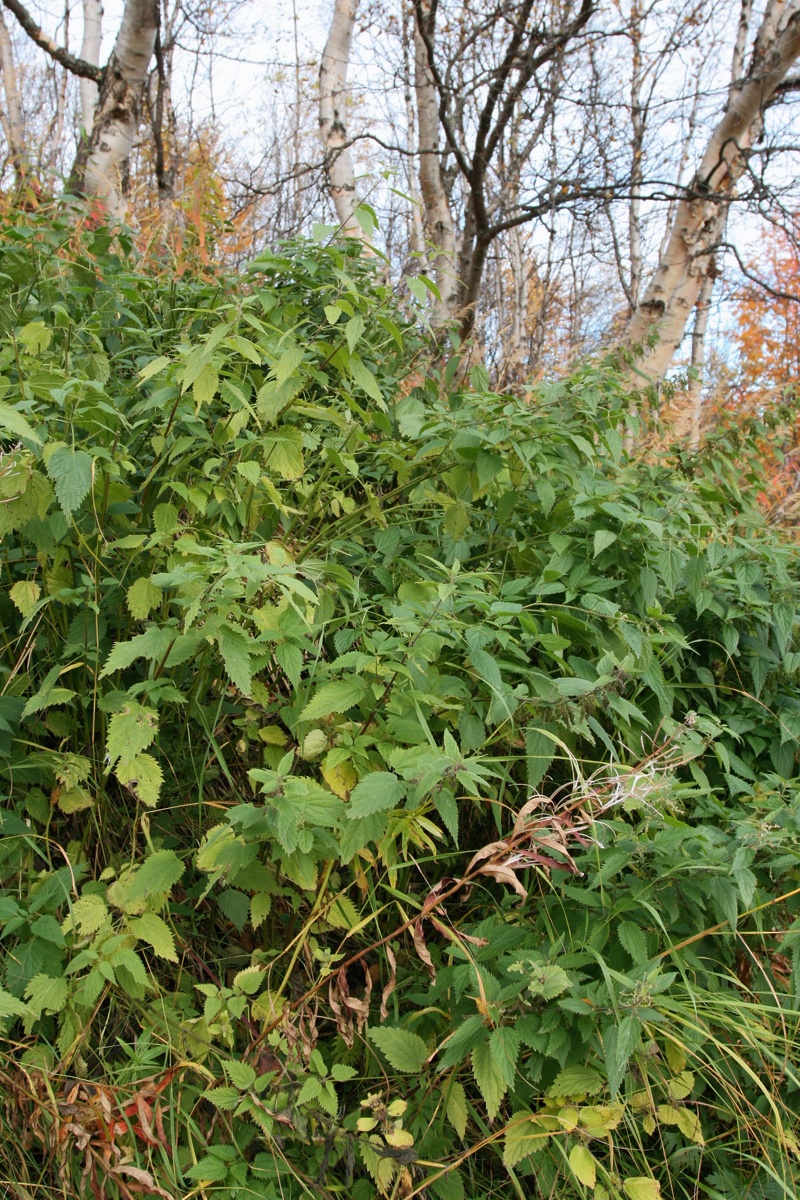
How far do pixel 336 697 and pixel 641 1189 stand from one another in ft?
2.98

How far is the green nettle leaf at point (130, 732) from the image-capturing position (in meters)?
1.35

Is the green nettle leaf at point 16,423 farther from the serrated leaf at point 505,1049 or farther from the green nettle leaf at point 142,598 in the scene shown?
the serrated leaf at point 505,1049

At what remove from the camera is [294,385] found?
1.60m

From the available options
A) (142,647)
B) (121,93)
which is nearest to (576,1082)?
(142,647)

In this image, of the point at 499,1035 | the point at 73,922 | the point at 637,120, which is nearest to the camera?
the point at 499,1035

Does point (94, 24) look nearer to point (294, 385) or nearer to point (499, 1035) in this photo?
point (294, 385)

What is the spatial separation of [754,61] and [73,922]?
19.0ft

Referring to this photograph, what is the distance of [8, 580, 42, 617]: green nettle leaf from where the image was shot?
1528 millimetres

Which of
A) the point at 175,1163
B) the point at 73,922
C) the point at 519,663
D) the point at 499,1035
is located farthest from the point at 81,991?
the point at 519,663


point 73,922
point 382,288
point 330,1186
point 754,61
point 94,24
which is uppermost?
point 94,24

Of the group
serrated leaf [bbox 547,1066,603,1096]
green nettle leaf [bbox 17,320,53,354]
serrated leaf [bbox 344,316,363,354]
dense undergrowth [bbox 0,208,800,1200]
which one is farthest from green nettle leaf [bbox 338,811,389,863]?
green nettle leaf [bbox 17,320,53,354]

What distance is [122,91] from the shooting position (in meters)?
4.29

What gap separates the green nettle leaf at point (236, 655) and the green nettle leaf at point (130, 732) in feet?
0.68

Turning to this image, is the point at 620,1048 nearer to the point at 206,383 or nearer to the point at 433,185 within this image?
the point at 206,383
